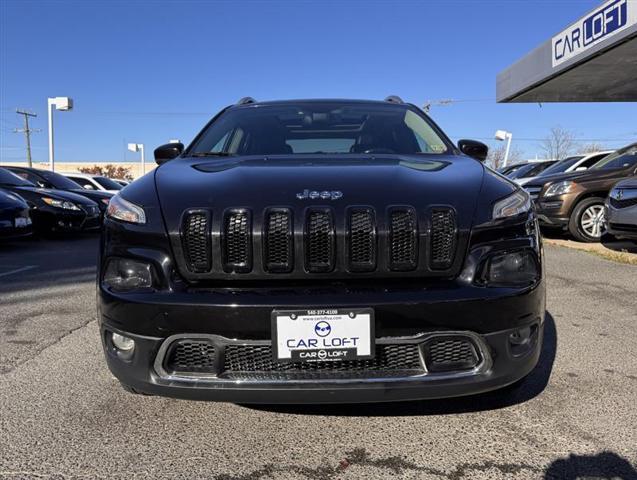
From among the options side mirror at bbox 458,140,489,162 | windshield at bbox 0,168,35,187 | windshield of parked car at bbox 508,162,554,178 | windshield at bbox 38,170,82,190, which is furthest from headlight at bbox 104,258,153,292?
windshield of parked car at bbox 508,162,554,178

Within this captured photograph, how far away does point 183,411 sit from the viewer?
247 centimetres

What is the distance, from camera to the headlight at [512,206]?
2.18 meters

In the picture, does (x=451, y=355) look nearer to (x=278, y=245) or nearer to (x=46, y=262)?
(x=278, y=245)

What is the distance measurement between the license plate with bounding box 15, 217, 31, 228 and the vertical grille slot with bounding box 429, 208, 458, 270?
24.4 ft

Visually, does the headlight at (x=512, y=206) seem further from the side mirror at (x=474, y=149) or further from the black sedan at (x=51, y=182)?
the black sedan at (x=51, y=182)

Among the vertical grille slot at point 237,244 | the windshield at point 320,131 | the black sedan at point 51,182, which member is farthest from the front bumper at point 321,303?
the black sedan at point 51,182

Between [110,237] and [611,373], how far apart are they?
2736 millimetres

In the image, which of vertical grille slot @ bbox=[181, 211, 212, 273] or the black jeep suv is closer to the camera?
the black jeep suv

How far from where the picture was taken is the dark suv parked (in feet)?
27.5

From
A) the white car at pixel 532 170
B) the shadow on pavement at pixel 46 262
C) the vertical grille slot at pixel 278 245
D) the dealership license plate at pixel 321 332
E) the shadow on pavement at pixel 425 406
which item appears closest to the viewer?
the dealership license plate at pixel 321 332

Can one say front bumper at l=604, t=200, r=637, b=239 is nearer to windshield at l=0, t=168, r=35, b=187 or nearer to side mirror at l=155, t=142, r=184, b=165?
side mirror at l=155, t=142, r=184, b=165

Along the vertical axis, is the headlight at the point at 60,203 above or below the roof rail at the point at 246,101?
below

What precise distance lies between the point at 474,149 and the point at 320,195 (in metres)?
1.64

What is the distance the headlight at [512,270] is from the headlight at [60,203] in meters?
9.01
